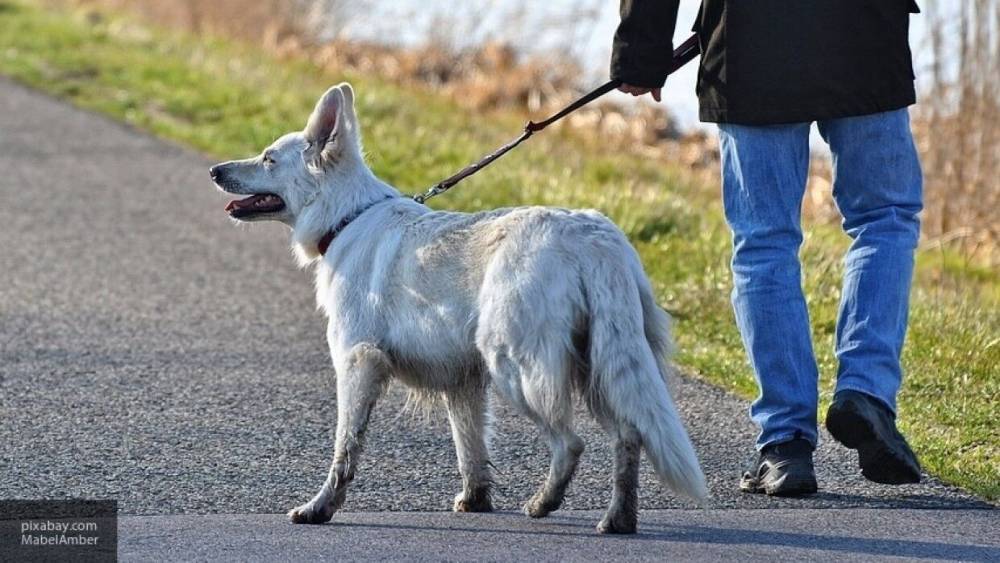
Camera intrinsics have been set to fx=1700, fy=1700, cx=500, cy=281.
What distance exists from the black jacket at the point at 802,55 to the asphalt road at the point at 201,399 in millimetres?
1209

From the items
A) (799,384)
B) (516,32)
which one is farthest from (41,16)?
(799,384)

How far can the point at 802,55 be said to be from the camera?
5.18 metres

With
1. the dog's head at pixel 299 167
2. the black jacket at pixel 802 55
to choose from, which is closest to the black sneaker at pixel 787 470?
the black jacket at pixel 802 55

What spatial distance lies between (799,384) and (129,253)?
18.1 ft

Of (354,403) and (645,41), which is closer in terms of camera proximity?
(354,403)

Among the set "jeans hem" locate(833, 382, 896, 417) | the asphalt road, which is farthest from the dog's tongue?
"jeans hem" locate(833, 382, 896, 417)

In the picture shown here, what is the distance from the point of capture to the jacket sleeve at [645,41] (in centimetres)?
526

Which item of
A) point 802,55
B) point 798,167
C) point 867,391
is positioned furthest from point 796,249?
point 802,55

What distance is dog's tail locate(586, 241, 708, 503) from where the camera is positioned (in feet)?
15.3

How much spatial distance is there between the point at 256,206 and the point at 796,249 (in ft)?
5.79

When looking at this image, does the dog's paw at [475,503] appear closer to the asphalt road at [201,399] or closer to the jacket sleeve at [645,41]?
the asphalt road at [201,399]

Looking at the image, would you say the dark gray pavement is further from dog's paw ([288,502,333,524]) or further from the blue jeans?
the blue jeans

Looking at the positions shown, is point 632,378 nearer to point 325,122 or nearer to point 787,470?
point 787,470

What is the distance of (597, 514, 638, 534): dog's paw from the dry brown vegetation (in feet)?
19.6
